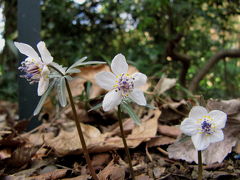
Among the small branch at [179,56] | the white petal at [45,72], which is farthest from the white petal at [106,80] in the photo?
the small branch at [179,56]

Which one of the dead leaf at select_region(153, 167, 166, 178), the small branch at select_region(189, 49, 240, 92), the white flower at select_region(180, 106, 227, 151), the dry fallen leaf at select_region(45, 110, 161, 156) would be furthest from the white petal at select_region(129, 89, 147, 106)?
the small branch at select_region(189, 49, 240, 92)

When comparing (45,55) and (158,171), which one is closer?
(45,55)

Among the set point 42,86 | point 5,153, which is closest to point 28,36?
point 5,153

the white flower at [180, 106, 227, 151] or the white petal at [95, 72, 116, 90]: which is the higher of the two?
the white petal at [95, 72, 116, 90]

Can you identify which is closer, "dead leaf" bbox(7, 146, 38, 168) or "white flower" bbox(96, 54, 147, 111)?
"white flower" bbox(96, 54, 147, 111)

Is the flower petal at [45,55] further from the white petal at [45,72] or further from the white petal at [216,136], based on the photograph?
the white petal at [216,136]

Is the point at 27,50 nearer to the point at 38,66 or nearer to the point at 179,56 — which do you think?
the point at 38,66

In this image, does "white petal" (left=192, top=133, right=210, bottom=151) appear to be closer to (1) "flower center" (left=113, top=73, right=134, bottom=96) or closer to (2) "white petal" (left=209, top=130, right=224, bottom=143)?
(2) "white petal" (left=209, top=130, right=224, bottom=143)
